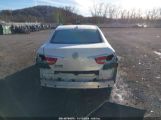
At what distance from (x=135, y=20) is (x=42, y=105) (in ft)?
398

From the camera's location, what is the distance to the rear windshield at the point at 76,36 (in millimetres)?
7496

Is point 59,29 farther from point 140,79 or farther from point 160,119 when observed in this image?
point 160,119

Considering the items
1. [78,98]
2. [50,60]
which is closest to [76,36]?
[50,60]

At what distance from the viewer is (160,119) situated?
5.56m

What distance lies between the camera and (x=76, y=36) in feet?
25.2

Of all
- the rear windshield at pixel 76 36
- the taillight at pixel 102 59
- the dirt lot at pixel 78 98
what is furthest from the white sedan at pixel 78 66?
the rear windshield at pixel 76 36

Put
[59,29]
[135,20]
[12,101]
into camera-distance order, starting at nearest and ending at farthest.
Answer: [12,101]
[59,29]
[135,20]

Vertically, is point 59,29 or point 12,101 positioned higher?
point 59,29

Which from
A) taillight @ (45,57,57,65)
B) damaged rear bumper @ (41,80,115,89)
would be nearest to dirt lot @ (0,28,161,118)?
damaged rear bumper @ (41,80,115,89)

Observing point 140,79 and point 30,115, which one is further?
point 140,79

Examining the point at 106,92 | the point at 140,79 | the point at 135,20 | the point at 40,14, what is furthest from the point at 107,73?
the point at 40,14

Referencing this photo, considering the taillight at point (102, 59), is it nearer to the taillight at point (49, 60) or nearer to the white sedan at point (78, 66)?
the white sedan at point (78, 66)

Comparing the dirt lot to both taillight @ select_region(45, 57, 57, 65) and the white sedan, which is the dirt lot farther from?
taillight @ select_region(45, 57, 57, 65)

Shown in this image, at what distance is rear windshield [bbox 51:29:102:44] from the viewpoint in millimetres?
7496
